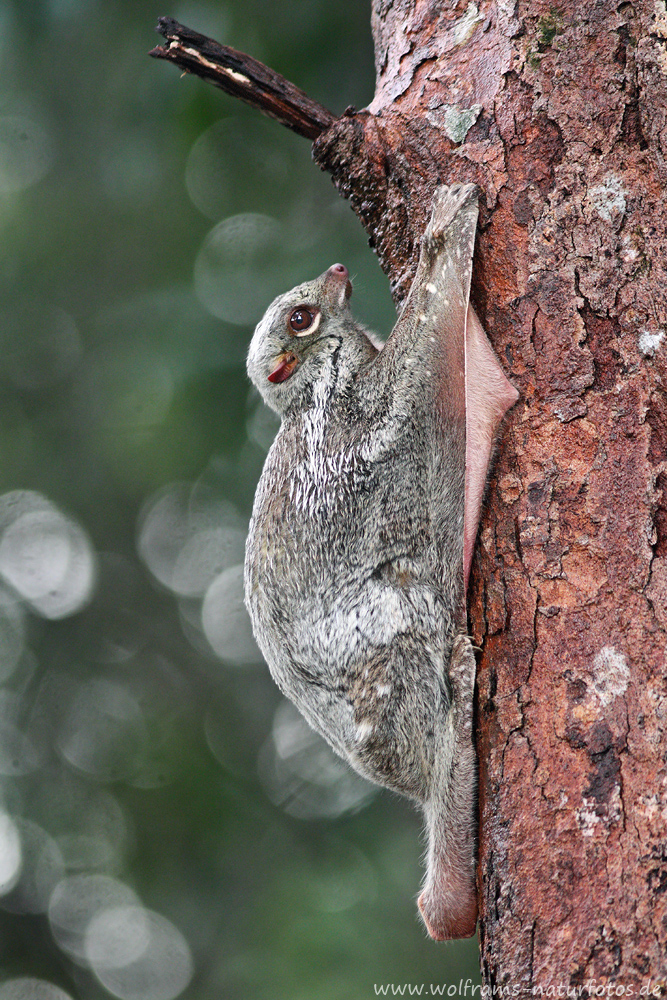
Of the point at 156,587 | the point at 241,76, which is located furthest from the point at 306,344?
the point at 156,587

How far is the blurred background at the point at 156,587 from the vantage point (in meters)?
7.07

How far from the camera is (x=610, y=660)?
2.28 meters

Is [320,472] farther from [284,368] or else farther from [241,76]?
[241,76]

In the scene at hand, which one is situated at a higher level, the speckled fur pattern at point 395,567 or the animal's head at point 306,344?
the animal's head at point 306,344

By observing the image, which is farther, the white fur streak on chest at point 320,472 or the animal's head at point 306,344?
the animal's head at point 306,344

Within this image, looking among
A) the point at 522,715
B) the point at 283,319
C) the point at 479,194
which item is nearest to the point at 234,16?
the point at 283,319

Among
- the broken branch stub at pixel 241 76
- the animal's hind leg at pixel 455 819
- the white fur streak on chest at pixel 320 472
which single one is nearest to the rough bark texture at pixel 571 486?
the animal's hind leg at pixel 455 819

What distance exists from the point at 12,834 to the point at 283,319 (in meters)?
6.33

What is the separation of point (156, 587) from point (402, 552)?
6.29 m

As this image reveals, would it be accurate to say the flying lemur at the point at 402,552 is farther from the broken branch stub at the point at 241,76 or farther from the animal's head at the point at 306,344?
the broken branch stub at the point at 241,76

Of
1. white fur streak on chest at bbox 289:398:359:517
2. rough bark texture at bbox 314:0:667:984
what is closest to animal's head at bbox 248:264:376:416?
white fur streak on chest at bbox 289:398:359:517

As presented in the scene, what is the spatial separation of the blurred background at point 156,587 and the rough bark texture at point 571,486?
3.81 metres

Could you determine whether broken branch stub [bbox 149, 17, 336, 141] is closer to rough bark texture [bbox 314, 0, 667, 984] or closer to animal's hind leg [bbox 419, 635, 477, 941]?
rough bark texture [bbox 314, 0, 667, 984]

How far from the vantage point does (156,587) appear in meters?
9.04
